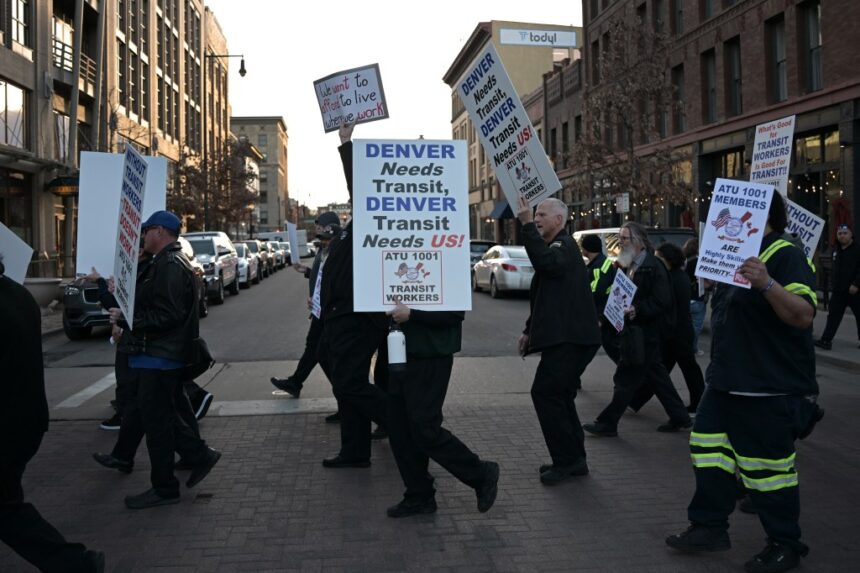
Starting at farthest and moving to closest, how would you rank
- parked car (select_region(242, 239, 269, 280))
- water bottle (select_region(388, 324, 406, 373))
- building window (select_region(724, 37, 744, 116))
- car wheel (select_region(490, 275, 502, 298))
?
parked car (select_region(242, 239, 269, 280)) → building window (select_region(724, 37, 744, 116)) → car wheel (select_region(490, 275, 502, 298)) → water bottle (select_region(388, 324, 406, 373))

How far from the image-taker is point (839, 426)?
7.58 meters

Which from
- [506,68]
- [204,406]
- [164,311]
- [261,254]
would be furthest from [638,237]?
[506,68]

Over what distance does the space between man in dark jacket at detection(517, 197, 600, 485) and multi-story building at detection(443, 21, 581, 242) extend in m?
42.3

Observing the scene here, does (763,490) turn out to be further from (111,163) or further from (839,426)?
(111,163)

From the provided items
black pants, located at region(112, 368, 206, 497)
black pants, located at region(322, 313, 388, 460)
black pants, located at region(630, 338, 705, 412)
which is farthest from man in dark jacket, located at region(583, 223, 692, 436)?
black pants, located at region(112, 368, 206, 497)

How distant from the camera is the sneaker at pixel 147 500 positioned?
209 inches

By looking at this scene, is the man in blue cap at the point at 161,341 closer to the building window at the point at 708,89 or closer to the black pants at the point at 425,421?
the black pants at the point at 425,421

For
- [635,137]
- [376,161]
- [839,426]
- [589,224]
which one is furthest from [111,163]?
[589,224]

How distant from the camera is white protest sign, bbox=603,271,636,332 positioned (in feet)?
23.3

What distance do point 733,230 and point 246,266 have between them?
1002 inches

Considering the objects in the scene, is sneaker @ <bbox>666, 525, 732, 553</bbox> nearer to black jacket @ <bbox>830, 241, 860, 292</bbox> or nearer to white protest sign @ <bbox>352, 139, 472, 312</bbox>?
white protest sign @ <bbox>352, 139, 472, 312</bbox>

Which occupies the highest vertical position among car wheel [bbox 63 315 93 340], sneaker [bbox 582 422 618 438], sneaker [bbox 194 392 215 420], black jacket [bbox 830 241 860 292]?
black jacket [bbox 830 241 860 292]

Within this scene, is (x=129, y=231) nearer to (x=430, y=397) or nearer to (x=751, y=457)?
(x=430, y=397)

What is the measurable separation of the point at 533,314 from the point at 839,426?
3.62 meters
